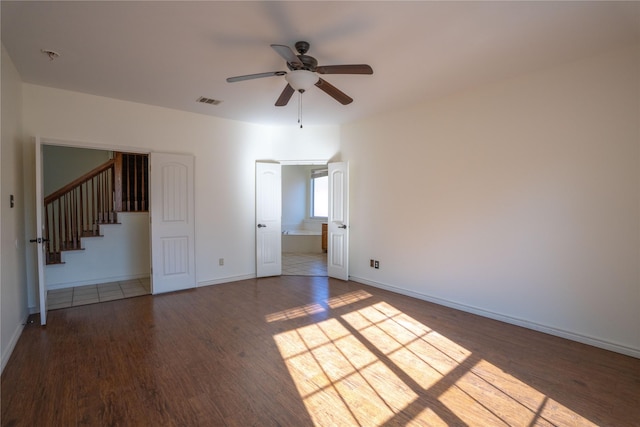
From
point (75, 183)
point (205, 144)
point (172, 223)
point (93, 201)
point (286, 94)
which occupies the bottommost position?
point (172, 223)

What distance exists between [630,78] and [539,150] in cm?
85

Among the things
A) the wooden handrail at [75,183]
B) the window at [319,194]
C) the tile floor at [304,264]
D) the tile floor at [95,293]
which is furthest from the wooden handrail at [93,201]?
the window at [319,194]

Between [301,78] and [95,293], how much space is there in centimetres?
438

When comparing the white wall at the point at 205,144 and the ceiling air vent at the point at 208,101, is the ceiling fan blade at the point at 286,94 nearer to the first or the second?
the ceiling air vent at the point at 208,101

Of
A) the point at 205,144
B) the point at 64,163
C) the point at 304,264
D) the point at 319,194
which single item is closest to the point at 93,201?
the point at 64,163

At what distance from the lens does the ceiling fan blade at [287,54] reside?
2207 millimetres

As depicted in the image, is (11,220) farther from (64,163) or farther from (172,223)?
(64,163)

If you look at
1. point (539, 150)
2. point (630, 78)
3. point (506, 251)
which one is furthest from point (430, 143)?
point (630, 78)

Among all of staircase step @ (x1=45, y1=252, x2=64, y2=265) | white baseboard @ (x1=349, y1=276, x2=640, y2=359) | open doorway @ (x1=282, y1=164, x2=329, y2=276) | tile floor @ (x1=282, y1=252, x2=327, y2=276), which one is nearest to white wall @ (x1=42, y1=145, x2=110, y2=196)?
staircase step @ (x1=45, y1=252, x2=64, y2=265)

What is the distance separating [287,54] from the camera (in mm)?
2338

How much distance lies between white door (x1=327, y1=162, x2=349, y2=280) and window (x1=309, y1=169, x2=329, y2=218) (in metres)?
3.60

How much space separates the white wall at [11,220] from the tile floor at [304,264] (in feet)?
11.9

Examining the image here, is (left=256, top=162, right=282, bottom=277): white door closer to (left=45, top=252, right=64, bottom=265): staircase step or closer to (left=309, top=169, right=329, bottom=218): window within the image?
(left=45, top=252, right=64, bottom=265): staircase step

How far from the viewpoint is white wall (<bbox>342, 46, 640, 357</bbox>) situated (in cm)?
280
